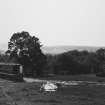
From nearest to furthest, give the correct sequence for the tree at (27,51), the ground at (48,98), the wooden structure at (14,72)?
the ground at (48,98)
the wooden structure at (14,72)
the tree at (27,51)

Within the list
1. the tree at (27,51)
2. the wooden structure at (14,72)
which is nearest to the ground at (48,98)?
the wooden structure at (14,72)

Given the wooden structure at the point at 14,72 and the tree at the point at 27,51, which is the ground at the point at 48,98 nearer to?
the wooden structure at the point at 14,72

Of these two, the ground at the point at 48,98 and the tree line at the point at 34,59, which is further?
the tree line at the point at 34,59

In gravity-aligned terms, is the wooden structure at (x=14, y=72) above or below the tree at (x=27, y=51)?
below

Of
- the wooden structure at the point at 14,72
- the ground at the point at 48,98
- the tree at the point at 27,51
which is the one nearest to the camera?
the ground at the point at 48,98

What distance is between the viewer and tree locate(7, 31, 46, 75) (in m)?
53.8

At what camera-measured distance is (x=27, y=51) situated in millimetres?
56000

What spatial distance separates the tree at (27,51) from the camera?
177ft

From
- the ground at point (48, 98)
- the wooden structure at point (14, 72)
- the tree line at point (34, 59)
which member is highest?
the tree line at point (34, 59)

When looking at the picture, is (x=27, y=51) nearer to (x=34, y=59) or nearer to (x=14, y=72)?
(x=34, y=59)

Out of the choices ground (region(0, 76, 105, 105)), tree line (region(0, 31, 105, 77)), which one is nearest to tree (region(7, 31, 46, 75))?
tree line (region(0, 31, 105, 77))

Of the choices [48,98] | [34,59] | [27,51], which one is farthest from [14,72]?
[27,51]

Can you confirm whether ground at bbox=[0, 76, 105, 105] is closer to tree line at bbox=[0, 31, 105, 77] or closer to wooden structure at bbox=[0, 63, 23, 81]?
wooden structure at bbox=[0, 63, 23, 81]

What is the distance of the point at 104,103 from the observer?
10.7 meters
